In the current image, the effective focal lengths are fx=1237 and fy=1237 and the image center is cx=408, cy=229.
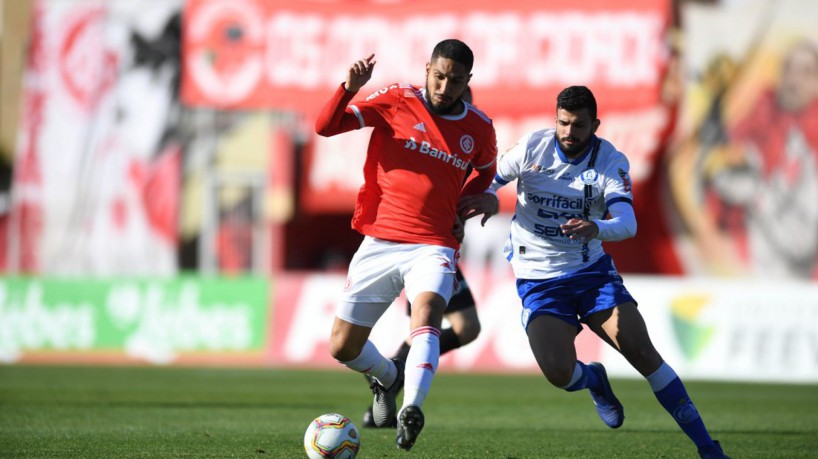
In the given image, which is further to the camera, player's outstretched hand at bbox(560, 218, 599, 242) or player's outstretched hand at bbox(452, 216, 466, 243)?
player's outstretched hand at bbox(452, 216, 466, 243)

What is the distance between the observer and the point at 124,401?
12.5 m

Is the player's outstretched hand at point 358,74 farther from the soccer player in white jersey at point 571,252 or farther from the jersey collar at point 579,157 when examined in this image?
the jersey collar at point 579,157

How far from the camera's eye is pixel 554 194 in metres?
7.94

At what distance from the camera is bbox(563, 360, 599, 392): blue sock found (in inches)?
320

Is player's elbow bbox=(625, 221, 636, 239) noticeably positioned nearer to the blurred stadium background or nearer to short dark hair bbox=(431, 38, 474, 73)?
short dark hair bbox=(431, 38, 474, 73)

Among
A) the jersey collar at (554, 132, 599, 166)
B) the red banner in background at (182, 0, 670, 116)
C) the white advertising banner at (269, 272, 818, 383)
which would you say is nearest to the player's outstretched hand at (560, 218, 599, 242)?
the jersey collar at (554, 132, 599, 166)

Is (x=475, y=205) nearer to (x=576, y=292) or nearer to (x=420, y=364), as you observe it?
(x=576, y=292)

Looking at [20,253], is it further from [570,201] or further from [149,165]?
[570,201]

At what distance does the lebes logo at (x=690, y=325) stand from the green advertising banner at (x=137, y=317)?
640 centimetres

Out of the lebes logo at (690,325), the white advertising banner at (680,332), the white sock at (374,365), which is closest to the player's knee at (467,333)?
the white sock at (374,365)

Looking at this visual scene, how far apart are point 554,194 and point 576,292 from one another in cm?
65

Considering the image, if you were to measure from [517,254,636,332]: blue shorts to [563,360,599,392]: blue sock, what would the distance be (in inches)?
12.6

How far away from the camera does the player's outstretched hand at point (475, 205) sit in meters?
A: 8.09

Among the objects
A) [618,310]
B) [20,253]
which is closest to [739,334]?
[618,310]
